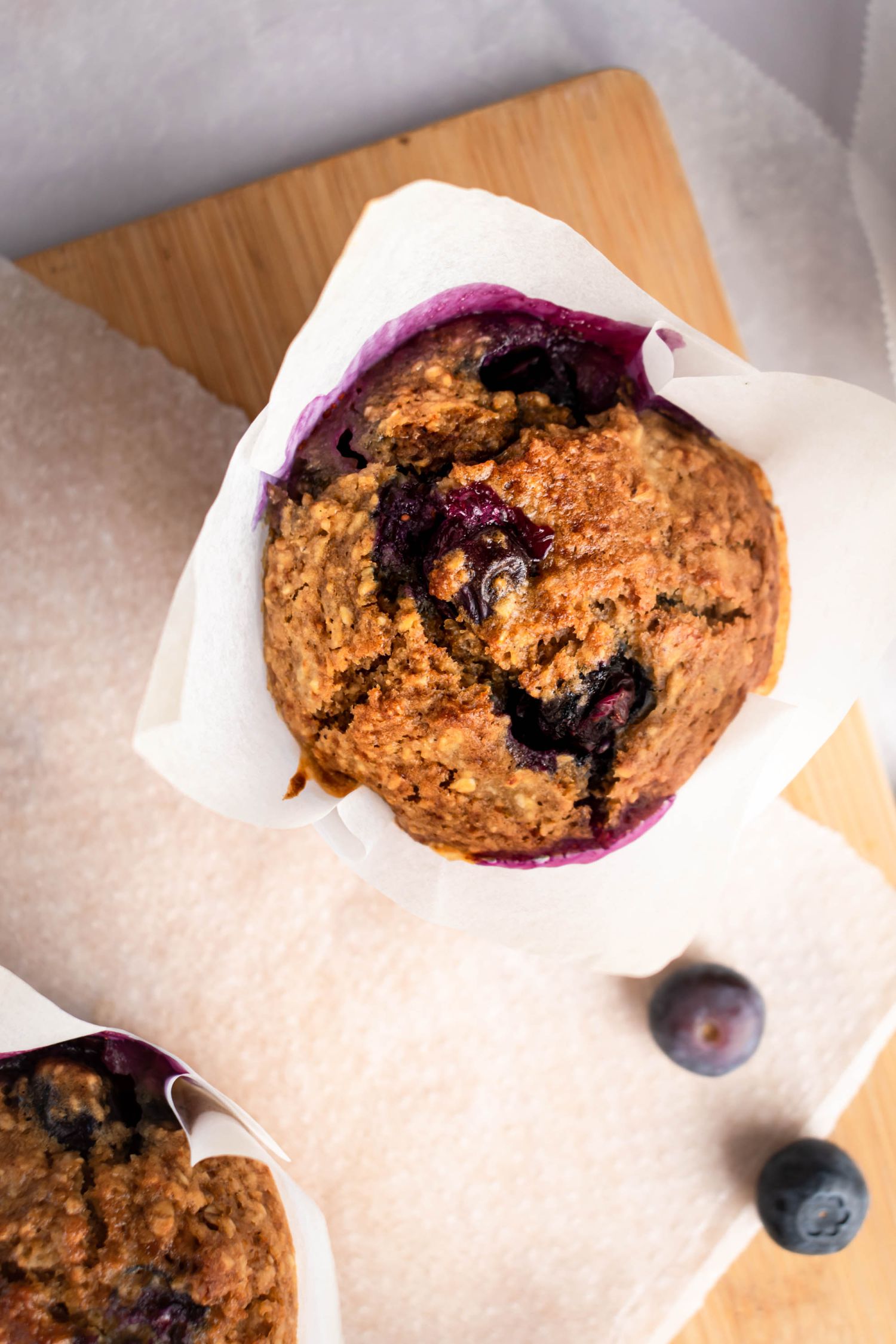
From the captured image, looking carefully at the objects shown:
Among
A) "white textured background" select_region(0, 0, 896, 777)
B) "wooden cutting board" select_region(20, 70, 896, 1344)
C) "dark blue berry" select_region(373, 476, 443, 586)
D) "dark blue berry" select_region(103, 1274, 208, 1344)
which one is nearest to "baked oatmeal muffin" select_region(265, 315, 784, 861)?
"dark blue berry" select_region(373, 476, 443, 586)

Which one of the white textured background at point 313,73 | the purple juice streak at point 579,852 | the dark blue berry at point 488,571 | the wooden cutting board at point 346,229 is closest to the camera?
the dark blue berry at point 488,571

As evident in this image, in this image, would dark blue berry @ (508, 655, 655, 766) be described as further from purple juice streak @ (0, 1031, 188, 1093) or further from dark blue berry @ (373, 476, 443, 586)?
purple juice streak @ (0, 1031, 188, 1093)

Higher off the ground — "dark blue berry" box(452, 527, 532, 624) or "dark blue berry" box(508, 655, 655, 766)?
"dark blue berry" box(452, 527, 532, 624)

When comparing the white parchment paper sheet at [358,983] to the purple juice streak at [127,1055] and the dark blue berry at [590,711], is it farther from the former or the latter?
the dark blue berry at [590,711]

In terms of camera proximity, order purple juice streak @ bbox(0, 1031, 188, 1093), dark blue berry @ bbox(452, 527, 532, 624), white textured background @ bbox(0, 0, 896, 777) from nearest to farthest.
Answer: dark blue berry @ bbox(452, 527, 532, 624) < purple juice streak @ bbox(0, 1031, 188, 1093) < white textured background @ bbox(0, 0, 896, 777)

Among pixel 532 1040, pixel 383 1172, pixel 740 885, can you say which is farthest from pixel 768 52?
pixel 383 1172

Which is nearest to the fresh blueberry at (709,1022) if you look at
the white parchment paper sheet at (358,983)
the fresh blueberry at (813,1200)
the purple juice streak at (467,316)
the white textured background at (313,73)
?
the white parchment paper sheet at (358,983)

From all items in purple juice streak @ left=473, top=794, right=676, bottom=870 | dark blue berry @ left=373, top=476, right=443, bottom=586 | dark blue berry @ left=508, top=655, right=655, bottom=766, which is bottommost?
purple juice streak @ left=473, top=794, right=676, bottom=870
